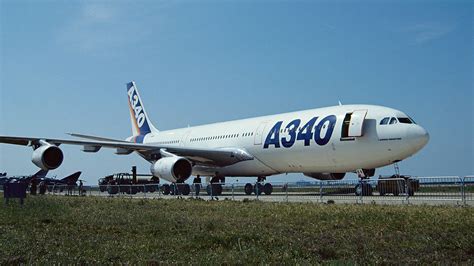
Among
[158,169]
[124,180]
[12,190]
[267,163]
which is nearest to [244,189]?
[267,163]

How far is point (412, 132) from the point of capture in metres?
21.6

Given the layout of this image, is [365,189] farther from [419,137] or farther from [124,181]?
[124,181]

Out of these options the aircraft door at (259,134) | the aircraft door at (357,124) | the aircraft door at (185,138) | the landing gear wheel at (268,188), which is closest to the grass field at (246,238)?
the aircraft door at (357,124)

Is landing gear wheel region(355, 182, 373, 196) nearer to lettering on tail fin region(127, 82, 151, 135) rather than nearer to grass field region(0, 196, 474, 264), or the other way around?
grass field region(0, 196, 474, 264)

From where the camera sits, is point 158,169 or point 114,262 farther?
point 158,169

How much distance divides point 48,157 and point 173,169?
625 centimetres

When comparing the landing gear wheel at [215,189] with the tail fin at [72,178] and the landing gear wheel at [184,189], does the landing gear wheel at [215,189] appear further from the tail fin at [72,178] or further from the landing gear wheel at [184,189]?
the tail fin at [72,178]

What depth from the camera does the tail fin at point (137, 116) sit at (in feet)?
147

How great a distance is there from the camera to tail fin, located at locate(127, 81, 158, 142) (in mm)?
44781

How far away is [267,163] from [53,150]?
10890mm

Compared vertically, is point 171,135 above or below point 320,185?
above

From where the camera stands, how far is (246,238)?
28.3ft

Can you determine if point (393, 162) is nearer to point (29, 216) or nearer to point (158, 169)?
point (158, 169)

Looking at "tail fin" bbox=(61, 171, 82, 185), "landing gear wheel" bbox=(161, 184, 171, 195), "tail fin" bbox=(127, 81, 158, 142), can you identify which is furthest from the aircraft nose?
"tail fin" bbox=(61, 171, 82, 185)
